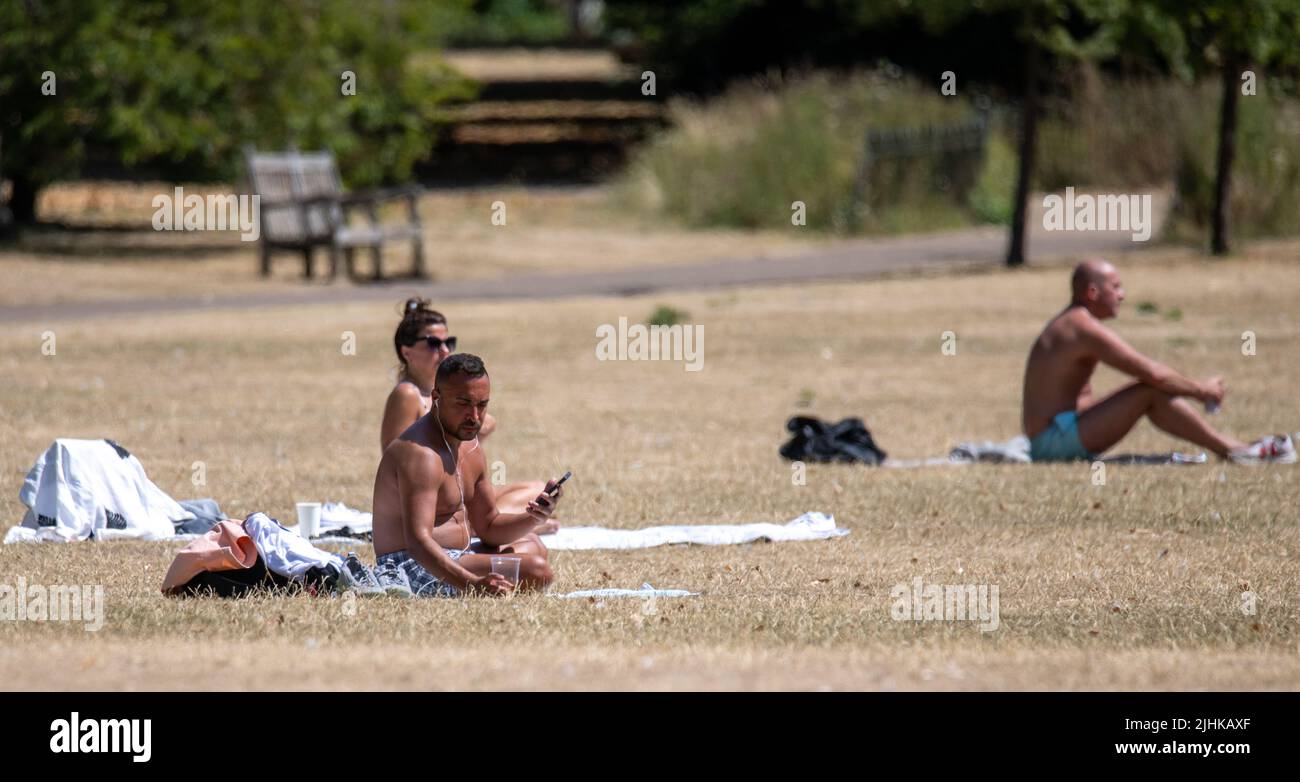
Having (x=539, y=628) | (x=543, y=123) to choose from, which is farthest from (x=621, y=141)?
(x=539, y=628)

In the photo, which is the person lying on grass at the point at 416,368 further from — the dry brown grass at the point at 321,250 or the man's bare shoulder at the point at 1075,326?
the dry brown grass at the point at 321,250

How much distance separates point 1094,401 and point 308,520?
500 cm

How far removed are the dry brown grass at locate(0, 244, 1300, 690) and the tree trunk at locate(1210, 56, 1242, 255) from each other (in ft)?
6.80

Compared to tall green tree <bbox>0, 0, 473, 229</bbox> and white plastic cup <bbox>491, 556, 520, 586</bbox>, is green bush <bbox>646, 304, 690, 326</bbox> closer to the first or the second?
tall green tree <bbox>0, 0, 473, 229</bbox>

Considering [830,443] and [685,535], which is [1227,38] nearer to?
Answer: [830,443]

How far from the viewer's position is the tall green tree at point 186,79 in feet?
76.8

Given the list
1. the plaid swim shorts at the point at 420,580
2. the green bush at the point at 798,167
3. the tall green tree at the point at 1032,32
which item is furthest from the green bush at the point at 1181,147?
the plaid swim shorts at the point at 420,580

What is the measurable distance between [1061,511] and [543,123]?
4051 centimetres

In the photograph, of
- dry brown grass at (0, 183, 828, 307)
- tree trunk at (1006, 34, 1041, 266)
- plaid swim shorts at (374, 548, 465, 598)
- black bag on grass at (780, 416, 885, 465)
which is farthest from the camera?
tree trunk at (1006, 34, 1041, 266)

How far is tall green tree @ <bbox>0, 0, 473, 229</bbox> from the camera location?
76.8 feet

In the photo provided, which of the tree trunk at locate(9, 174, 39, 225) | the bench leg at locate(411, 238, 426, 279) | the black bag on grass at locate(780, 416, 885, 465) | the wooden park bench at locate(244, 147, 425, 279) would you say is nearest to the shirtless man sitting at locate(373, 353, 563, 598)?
the black bag on grass at locate(780, 416, 885, 465)

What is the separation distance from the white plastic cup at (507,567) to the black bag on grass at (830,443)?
13.9 ft

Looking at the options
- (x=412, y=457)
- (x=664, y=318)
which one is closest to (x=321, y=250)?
(x=664, y=318)

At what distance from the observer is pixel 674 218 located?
29562 mm
